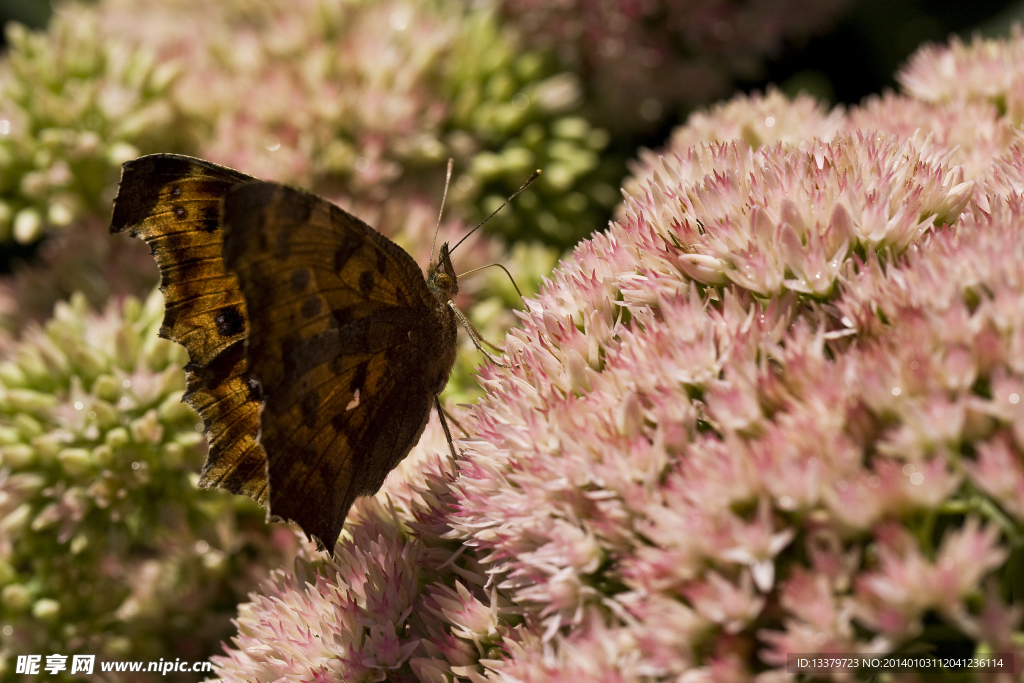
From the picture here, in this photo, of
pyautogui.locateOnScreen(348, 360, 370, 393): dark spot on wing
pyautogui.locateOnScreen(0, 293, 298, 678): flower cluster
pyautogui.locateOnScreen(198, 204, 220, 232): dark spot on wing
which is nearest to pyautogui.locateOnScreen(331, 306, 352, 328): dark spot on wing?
pyautogui.locateOnScreen(348, 360, 370, 393): dark spot on wing

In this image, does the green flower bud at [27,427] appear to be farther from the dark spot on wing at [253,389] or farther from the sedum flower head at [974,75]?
the sedum flower head at [974,75]

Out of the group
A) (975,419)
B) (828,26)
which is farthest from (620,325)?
(828,26)

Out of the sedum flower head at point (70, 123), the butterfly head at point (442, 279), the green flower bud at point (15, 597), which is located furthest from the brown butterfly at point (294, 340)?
the sedum flower head at point (70, 123)

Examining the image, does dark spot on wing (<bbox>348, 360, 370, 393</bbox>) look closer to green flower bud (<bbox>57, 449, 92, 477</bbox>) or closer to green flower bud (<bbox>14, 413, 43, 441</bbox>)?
green flower bud (<bbox>57, 449, 92, 477</bbox>)

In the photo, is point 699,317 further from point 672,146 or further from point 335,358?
point 672,146

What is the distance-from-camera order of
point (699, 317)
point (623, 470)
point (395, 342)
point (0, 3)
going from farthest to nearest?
1. point (0, 3)
2. point (395, 342)
3. point (699, 317)
4. point (623, 470)

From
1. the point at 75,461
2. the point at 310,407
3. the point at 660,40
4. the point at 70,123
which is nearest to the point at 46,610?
the point at 75,461
